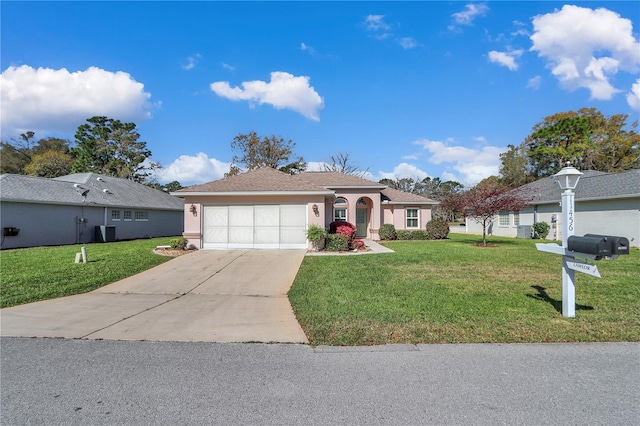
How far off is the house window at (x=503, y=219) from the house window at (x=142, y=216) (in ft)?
92.5

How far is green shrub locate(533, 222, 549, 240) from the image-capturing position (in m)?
22.9

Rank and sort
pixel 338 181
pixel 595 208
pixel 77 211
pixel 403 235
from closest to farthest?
pixel 595 208 → pixel 77 211 → pixel 403 235 → pixel 338 181

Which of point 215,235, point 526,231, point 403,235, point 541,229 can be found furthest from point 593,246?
point 526,231

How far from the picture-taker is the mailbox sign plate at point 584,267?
16.9 ft

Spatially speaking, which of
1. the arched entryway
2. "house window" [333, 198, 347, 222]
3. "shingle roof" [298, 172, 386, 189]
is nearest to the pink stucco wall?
"shingle roof" [298, 172, 386, 189]

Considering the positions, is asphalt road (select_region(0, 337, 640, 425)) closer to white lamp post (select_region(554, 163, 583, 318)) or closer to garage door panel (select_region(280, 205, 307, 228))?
white lamp post (select_region(554, 163, 583, 318))

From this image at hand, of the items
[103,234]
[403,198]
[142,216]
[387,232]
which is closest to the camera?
[103,234]

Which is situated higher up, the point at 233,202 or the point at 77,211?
the point at 233,202

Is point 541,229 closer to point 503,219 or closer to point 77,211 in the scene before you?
point 503,219

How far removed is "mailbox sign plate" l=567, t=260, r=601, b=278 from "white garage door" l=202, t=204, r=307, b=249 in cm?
1135

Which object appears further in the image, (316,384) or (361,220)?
(361,220)

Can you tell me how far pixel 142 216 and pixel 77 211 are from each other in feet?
16.6

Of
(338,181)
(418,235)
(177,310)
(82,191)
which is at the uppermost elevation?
(338,181)

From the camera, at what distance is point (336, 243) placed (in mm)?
15633
